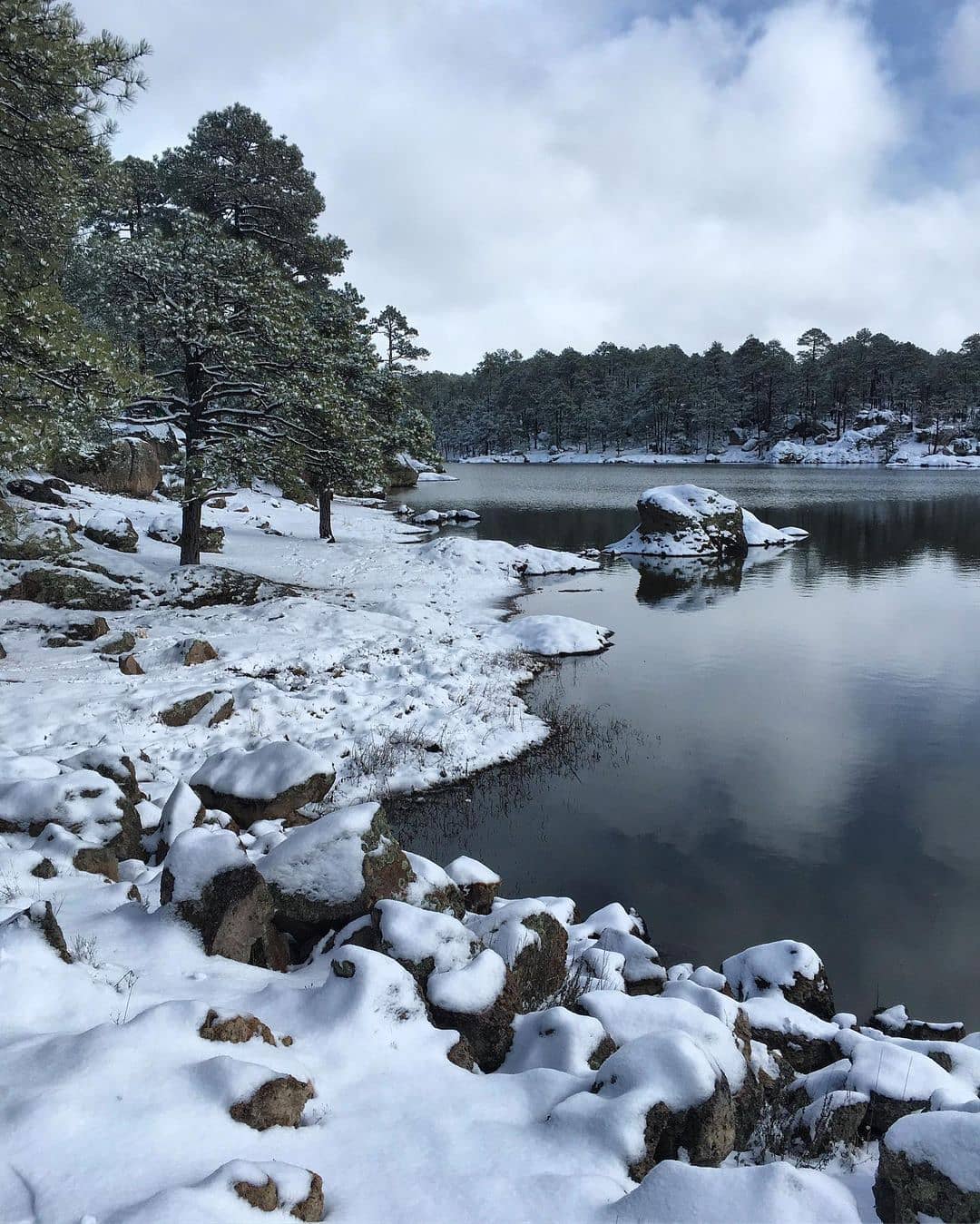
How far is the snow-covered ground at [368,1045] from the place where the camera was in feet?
11.6

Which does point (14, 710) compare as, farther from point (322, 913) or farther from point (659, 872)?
→ point (659, 872)

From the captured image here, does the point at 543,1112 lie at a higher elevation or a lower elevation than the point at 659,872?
higher

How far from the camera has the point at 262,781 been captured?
9594 mm

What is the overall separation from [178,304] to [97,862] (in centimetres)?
1525

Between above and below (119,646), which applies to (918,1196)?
below

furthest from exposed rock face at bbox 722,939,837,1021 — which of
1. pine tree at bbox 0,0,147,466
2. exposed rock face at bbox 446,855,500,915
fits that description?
pine tree at bbox 0,0,147,466

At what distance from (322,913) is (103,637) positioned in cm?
1242

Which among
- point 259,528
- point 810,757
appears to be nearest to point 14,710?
point 810,757

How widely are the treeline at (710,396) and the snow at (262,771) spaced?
309ft

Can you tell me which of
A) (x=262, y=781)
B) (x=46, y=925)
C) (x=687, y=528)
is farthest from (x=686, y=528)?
(x=46, y=925)

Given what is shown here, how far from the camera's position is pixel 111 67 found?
1032cm

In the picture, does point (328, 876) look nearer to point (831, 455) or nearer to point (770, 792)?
point (770, 792)

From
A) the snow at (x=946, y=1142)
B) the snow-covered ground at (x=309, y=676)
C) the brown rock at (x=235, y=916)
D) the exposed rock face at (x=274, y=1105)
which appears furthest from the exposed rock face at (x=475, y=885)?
the snow at (x=946, y=1142)

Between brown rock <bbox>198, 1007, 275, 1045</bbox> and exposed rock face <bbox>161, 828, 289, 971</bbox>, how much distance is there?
1258mm
